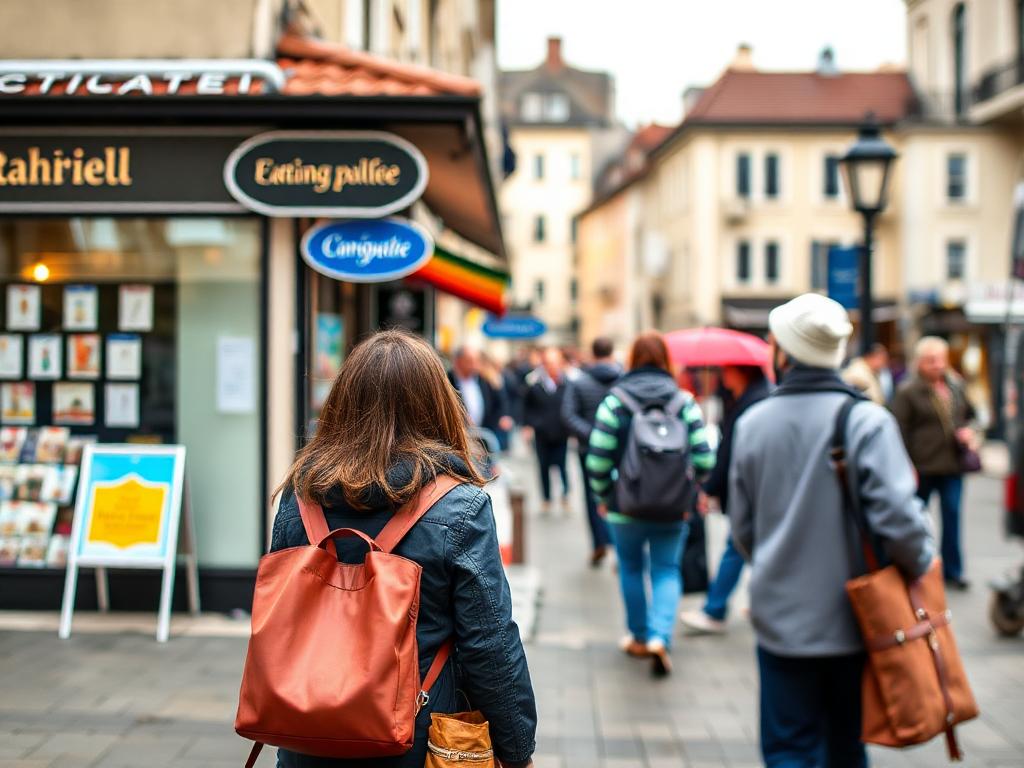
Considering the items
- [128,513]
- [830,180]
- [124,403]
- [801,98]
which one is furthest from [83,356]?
[801,98]

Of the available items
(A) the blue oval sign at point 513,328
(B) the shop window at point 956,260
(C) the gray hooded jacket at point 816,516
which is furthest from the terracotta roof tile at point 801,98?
(C) the gray hooded jacket at point 816,516

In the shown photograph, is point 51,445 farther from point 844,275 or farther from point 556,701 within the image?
point 844,275

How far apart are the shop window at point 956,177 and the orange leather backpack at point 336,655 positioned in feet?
136

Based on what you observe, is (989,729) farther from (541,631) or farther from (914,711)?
(541,631)

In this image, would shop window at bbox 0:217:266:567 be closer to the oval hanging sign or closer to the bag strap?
the oval hanging sign

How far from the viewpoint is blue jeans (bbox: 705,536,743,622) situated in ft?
24.6

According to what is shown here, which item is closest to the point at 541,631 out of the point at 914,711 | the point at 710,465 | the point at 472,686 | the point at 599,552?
the point at 710,465

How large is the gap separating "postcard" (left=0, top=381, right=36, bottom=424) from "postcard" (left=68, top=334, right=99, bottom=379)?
1.04 feet

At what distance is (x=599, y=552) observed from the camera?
10469 mm

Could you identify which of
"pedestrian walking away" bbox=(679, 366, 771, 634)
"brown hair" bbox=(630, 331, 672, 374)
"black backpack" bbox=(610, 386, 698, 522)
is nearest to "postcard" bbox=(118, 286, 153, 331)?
"brown hair" bbox=(630, 331, 672, 374)

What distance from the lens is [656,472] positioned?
625 centimetres

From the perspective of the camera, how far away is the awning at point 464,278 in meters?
8.92

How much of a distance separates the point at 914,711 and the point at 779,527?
710 mm

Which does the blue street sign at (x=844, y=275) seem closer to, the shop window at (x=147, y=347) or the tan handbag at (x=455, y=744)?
the shop window at (x=147, y=347)
